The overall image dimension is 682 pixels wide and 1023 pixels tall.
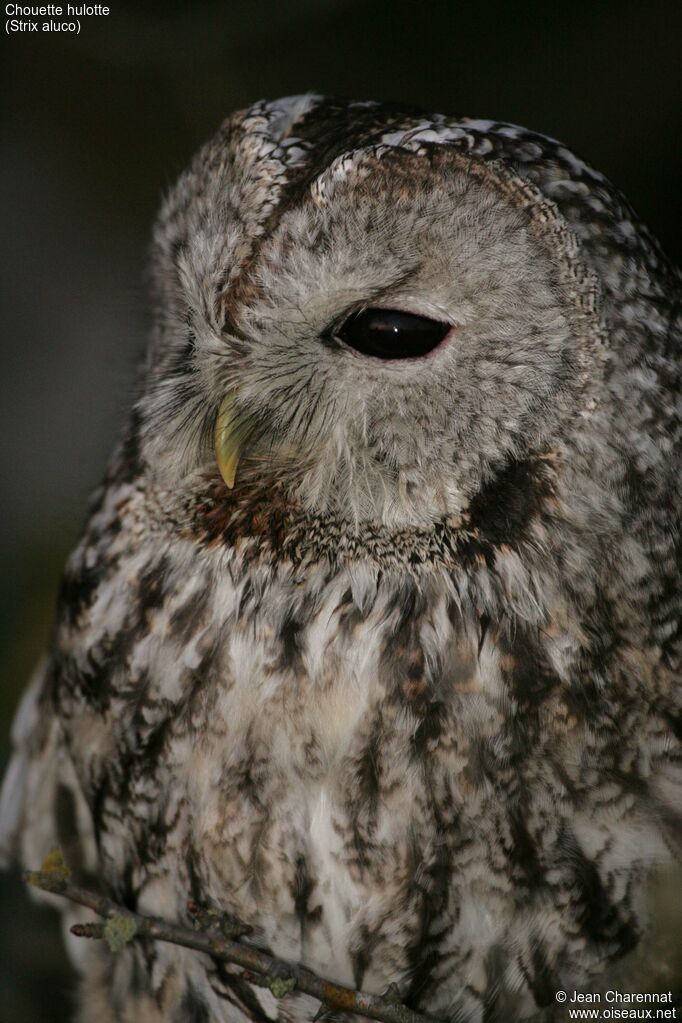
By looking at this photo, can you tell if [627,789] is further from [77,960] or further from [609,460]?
[77,960]

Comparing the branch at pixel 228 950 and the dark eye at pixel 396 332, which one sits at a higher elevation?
the dark eye at pixel 396 332

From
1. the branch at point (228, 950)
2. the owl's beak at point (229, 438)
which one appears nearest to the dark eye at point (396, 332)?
the owl's beak at point (229, 438)

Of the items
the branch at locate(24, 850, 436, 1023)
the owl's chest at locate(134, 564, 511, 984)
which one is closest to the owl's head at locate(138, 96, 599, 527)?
the owl's chest at locate(134, 564, 511, 984)

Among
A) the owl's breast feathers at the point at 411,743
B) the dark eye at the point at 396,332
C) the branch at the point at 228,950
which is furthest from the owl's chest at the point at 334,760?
the dark eye at the point at 396,332

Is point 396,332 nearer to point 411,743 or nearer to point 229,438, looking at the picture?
point 229,438

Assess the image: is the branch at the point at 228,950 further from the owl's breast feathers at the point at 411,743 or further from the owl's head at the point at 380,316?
the owl's head at the point at 380,316

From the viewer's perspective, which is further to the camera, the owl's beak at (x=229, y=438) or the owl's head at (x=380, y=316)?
the owl's beak at (x=229, y=438)

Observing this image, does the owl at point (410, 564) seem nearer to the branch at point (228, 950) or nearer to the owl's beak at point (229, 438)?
the owl's beak at point (229, 438)
